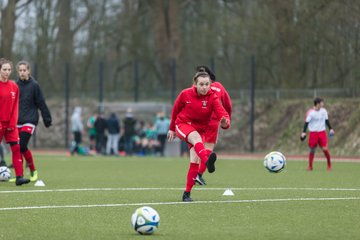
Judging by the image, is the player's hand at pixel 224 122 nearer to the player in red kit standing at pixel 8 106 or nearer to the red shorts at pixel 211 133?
the red shorts at pixel 211 133

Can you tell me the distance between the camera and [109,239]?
31.9 ft

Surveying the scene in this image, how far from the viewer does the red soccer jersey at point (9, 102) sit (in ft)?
55.6

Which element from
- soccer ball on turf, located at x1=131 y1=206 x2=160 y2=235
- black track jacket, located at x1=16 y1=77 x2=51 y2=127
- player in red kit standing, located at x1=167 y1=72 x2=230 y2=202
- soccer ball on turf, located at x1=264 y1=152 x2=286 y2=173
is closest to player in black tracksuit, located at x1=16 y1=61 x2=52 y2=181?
black track jacket, located at x1=16 y1=77 x2=51 y2=127

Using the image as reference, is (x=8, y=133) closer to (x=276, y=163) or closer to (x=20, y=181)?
(x=20, y=181)

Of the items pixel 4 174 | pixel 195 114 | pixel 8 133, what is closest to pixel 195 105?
pixel 195 114

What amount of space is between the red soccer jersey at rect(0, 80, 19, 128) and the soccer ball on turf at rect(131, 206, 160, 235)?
24.3 ft

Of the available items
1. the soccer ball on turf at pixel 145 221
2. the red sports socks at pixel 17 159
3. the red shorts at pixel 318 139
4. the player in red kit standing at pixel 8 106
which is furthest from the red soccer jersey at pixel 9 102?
the red shorts at pixel 318 139

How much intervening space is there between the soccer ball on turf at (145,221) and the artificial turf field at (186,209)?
0.09m

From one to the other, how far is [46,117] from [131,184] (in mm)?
2022

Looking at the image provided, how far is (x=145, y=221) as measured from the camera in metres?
9.95

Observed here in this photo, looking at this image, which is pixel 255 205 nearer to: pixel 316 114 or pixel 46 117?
pixel 46 117

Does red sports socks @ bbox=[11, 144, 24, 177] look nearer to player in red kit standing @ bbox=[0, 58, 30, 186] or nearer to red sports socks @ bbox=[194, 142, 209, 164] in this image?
player in red kit standing @ bbox=[0, 58, 30, 186]

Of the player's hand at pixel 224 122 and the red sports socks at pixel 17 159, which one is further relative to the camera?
Answer: the red sports socks at pixel 17 159

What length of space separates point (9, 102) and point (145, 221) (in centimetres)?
755
